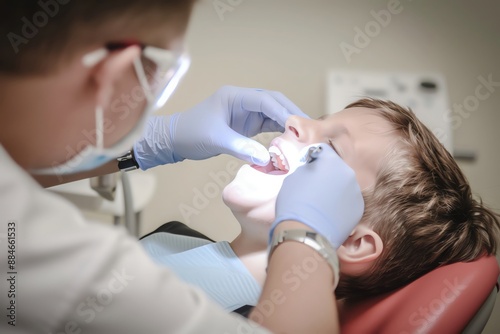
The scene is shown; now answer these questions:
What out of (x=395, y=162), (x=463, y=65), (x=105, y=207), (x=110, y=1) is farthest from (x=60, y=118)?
(x=463, y=65)

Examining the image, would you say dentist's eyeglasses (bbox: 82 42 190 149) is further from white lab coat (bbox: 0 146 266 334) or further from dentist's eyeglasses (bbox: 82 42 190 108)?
white lab coat (bbox: 0 146 266 334)

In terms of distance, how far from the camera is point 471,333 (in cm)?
109

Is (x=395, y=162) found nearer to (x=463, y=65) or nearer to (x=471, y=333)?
(x=471, y=333)

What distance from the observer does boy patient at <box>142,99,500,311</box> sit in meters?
1.19

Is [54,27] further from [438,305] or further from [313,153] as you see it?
[438,305]

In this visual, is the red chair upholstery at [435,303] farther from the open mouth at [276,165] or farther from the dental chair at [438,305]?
the open mouth at [276,165]

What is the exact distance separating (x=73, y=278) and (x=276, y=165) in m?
0.75

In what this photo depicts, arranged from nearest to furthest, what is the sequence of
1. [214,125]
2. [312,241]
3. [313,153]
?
[312,241] < [313,153] < [214,125]

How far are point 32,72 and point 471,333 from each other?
0.98m

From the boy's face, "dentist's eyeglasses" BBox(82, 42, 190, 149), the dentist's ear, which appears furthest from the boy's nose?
"dentist's eyeglasses" BBox(82, 42, 190, 149)

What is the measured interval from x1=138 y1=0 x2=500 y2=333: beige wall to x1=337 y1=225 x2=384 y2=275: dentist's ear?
0.70m

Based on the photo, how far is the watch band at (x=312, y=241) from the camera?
0.88 m

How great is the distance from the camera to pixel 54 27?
615mm

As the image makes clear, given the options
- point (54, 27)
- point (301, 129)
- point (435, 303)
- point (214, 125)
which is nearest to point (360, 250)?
point (435, 303)
